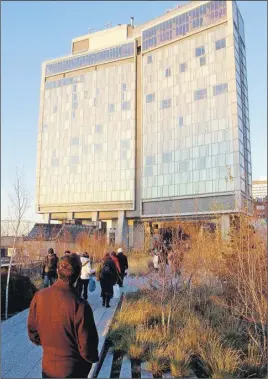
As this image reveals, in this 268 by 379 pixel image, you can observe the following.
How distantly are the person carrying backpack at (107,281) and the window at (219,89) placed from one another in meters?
41.0

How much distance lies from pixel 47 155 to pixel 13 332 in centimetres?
5675

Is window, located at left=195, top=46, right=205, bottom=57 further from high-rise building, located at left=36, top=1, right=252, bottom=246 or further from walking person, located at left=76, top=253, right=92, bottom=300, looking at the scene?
walking person, located at left=76, top=253, right=92, bottom=300

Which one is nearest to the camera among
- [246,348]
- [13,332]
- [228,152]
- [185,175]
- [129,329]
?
[246,348]

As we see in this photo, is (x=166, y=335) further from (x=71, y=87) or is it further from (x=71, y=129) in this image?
(x=71, y=87)

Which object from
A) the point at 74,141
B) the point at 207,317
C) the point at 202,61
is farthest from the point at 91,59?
the point at 207,317

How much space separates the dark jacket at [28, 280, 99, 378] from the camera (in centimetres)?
326

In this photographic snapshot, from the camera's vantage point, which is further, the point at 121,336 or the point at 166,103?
the point at 166,103

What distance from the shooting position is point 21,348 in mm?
6895

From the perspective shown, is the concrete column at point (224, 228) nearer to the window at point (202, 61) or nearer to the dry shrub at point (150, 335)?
the dry shrub at point (150, 335)

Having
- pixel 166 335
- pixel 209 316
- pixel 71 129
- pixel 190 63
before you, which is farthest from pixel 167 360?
pixel 71 129

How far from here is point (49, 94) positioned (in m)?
65.4

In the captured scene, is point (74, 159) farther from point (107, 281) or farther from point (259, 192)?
point (107, 281)

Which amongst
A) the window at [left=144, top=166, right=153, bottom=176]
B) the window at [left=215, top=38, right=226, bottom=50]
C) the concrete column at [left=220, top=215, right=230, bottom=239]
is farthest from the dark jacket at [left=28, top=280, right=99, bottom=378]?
the window at [left=215, top=38, right=226, bottom=50]

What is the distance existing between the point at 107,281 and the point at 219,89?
42291mm
